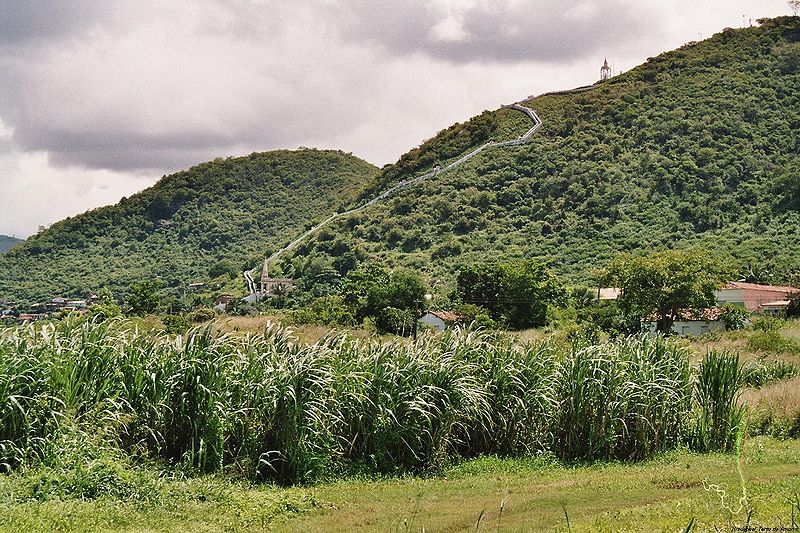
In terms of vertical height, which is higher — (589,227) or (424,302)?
Result: (589,227)

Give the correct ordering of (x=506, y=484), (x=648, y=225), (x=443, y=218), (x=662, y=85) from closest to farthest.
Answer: (x=506, y=484), (x=648, y=225), (x=443, y=218), (x=662, y=85)

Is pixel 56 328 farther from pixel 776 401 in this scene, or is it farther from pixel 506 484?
pixel 776 401

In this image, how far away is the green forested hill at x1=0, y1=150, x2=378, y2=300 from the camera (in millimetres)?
75375

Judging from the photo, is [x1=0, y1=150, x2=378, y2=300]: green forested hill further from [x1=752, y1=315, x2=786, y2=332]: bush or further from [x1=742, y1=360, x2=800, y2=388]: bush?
[x1=742, y1=360, x2=800, y2=388]: bush

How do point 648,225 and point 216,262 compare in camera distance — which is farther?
point 216,262

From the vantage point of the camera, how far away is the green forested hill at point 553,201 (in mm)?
57312

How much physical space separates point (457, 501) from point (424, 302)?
1354 inches

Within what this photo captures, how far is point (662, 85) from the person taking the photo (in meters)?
81.7

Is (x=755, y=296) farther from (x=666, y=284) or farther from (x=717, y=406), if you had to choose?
(x=717, y=406)

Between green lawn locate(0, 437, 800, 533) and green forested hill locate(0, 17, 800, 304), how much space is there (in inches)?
1748

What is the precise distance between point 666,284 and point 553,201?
99.1 ft

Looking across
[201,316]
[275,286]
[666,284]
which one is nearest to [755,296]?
[666,284]

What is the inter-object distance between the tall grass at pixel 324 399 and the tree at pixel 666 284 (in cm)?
2629

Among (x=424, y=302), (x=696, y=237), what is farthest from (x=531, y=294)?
(x=696, y=237)
